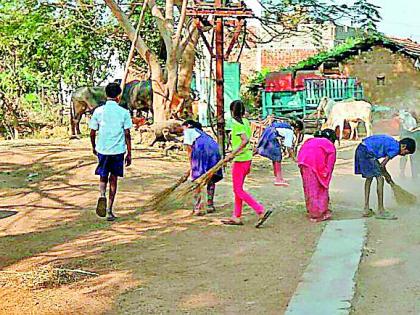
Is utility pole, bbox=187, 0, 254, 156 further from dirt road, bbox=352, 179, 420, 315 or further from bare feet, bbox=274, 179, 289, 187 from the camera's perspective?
dirt road, bbox=352, 179, 420, 315

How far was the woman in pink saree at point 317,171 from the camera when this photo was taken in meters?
8.34

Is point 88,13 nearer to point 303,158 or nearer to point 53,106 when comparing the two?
point 53,106

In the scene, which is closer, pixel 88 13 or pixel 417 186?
pixel 417 186

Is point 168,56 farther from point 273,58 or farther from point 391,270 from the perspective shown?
point 273,58

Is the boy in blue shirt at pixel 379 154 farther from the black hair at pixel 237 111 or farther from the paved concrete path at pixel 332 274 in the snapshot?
the black hair at pixel 237 111

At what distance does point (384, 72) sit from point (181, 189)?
18.3m

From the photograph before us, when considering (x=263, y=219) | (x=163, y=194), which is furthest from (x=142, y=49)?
(x=263, y=219)

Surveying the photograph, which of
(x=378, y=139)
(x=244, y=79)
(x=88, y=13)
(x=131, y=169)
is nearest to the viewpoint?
(x=378, y=139)

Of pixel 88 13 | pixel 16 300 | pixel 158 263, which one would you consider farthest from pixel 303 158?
pixel 88 13

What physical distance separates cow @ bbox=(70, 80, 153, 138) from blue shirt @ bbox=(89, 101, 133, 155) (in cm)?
820

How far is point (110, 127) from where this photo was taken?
323 inches

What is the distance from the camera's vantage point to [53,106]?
21766 millimetres

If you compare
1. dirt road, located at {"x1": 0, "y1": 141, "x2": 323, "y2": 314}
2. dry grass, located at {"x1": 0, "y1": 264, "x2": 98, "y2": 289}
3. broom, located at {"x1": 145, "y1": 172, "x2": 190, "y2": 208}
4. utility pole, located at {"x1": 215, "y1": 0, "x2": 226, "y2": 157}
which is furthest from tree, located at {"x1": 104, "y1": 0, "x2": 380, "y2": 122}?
dry grass, located at {"x1": 0, "y1": 264, "x2": 98, "y2": 289}

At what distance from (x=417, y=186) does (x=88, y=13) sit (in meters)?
10.6
